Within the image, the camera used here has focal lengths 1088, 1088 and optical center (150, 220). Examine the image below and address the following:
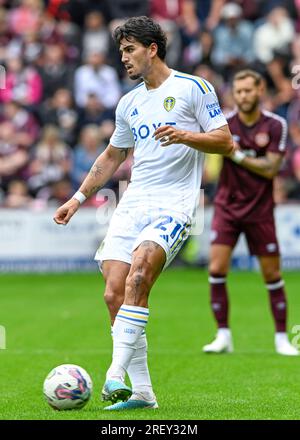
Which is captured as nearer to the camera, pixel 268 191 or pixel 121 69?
pixel 268 191

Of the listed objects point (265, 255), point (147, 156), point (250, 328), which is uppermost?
point (147, 156)

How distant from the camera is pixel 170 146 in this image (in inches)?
290

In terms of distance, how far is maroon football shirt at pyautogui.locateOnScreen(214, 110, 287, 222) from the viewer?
10.8 meters

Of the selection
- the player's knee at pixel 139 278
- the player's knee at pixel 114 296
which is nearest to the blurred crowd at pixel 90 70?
the player's knee at pixel 114 296

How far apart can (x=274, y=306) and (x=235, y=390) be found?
2.83 metres

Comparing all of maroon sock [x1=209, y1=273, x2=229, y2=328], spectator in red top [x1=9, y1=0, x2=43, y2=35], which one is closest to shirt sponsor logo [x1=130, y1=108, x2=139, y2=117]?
maroon sock [x1=209, y1=273, x2=229, y2=328]

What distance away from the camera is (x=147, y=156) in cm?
743

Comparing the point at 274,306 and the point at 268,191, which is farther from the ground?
the point at 268,191

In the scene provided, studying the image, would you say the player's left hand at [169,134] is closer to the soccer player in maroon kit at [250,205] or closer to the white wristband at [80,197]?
the white wristband at [80,197]

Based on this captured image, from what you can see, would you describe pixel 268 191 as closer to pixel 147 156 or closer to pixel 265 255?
pixel 265 255

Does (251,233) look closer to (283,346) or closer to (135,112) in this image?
(283,346)
